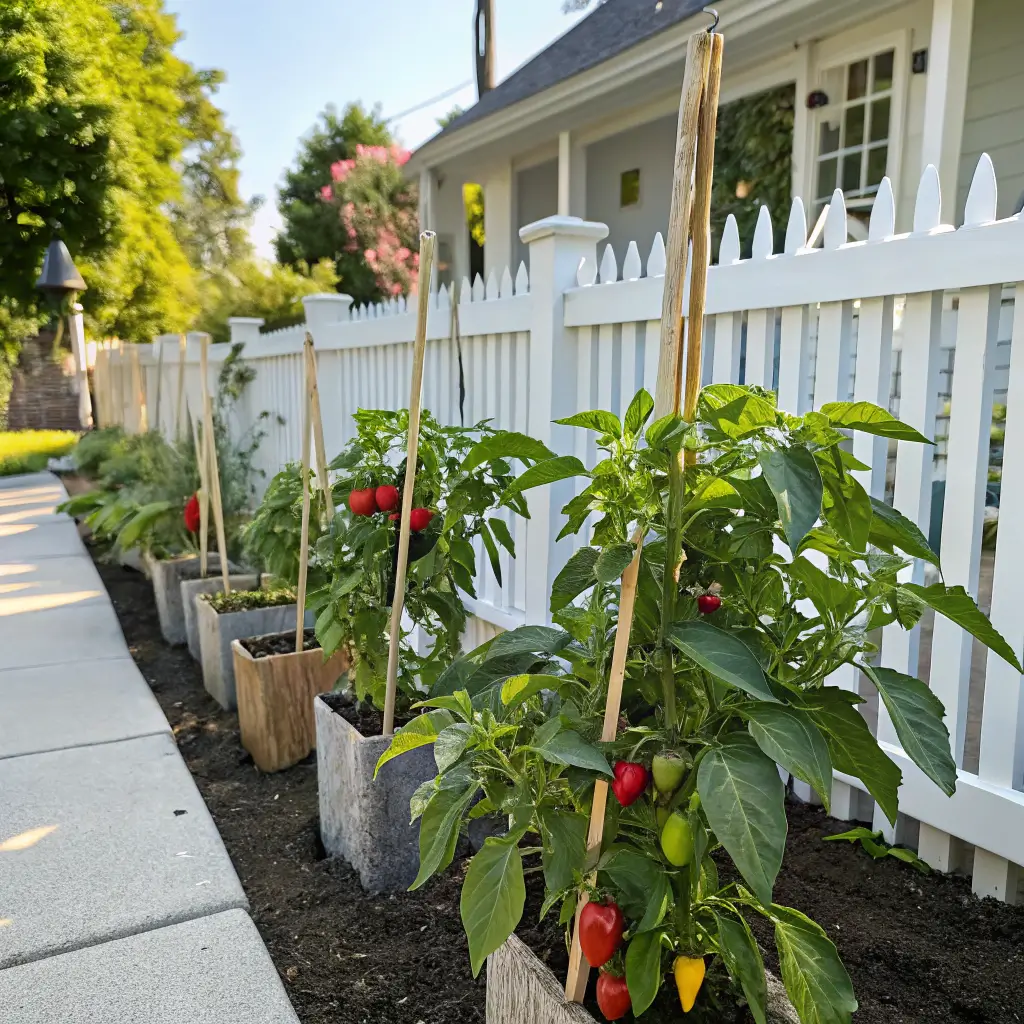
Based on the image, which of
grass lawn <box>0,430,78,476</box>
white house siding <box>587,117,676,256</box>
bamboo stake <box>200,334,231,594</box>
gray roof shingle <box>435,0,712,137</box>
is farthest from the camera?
grass lawn <box>0,430,78,476</box>

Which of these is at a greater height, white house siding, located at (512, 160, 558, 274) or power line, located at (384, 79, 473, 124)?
power line, located at (384, 79, 473, 124)

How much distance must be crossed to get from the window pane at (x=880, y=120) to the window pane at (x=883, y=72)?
9 centimetres

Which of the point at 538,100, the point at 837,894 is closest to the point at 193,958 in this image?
the point at 837,894

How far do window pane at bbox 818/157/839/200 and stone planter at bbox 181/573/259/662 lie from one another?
4766 millimetres

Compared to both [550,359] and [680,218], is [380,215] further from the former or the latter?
[680,218]

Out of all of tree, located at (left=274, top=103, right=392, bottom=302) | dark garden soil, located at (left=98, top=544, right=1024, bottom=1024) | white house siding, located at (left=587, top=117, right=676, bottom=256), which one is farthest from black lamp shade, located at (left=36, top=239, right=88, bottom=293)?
dark garden soil, located at (left=98, top=544, right=1024, bottom=1024)

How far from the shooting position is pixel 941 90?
14.9 ft

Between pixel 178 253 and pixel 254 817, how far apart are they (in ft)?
59.2

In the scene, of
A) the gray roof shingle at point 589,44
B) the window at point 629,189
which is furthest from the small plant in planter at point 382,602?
the window at point 629,189

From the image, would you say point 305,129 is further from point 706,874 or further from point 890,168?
point 706,874

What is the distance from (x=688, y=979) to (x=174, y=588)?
12.4ft

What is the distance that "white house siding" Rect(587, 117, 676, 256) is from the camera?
927 cm

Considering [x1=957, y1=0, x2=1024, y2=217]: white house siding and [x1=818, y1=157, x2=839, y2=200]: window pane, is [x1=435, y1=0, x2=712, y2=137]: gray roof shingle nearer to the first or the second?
[x1=818, y1=157, x2=839, y2=200]: window pane

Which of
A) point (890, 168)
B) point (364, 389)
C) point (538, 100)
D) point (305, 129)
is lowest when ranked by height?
point (364, 389)
